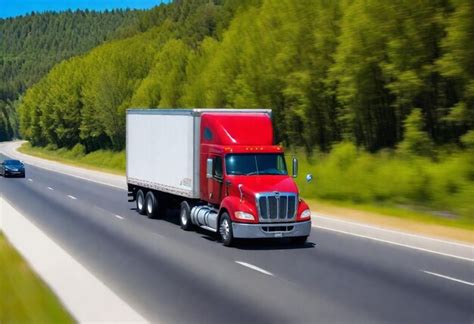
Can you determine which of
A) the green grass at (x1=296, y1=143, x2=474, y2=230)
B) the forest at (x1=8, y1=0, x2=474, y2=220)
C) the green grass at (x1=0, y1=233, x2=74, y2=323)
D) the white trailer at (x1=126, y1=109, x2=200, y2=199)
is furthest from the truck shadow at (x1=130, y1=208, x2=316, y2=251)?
the forest at (x1=8, y1=0, x2=474, y2=220)

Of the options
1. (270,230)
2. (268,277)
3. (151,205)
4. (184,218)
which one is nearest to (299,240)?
(270,230)

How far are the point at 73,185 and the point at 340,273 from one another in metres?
32.9

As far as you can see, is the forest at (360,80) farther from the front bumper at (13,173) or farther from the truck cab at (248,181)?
the front bumper at (13,173)

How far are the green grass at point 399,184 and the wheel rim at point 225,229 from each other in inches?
311

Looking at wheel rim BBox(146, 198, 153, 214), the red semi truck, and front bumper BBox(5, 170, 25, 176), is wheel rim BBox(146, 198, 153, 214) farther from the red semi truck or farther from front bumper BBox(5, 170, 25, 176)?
front bumper BBox(5, 170, 25, 176)

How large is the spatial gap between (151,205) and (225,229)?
285 inches

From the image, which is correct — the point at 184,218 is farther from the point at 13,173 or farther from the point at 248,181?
the point at 13,173

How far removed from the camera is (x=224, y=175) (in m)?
19.5

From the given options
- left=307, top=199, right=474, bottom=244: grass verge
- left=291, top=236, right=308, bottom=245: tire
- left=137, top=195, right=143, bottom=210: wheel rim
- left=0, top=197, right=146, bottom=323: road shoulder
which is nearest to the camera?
left=0, top=197, right=146, bottom=323: road shoulder

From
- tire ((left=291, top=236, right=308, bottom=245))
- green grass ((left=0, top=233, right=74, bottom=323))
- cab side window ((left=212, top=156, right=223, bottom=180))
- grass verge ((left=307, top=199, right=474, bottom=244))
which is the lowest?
grass verge ((left=307, top=199, right=474, bottom=244))

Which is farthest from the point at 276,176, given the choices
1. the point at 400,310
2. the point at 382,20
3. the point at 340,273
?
the point at 382,20

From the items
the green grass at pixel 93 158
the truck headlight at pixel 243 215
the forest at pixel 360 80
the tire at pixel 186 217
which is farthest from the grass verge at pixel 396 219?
the green grass at pixel 93 158

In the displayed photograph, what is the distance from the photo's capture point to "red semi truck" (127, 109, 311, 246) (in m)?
18.4

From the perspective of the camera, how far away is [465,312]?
11125 mm
